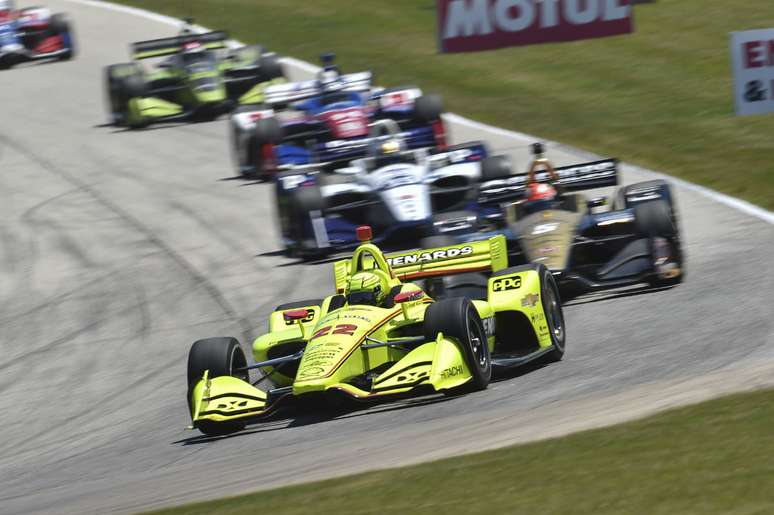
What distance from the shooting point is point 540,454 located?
8.85 m

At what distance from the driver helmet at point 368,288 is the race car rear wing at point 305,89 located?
40.4ft

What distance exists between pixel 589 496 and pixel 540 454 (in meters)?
1.22

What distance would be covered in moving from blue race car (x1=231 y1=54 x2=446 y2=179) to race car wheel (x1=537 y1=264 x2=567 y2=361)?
9316 mm

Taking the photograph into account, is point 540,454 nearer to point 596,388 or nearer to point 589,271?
point 596,388

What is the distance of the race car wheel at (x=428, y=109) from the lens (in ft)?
76.7

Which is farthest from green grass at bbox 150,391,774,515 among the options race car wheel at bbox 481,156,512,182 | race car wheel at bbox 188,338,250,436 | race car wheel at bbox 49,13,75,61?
race car wheel at bbox 49,13,75,61

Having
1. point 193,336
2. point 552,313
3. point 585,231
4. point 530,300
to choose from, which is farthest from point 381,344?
point 193,336

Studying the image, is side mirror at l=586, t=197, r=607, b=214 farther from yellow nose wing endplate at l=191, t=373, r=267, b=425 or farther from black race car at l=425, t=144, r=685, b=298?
yellow nose wing endplate at l=191, t=373, r=267, b=425

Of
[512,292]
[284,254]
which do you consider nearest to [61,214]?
[284,254]

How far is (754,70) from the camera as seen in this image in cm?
1986

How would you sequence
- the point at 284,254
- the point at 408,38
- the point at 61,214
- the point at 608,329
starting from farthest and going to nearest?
the point at 408,38 < the point at 61,214 < the point at 284,254 < the point at 608,329

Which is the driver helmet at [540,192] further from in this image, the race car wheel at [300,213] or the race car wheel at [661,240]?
the race car wheel at [300,213]

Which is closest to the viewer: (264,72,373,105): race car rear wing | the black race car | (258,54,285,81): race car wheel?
the black race car

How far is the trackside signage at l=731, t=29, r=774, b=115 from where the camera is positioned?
19719 millimetres
